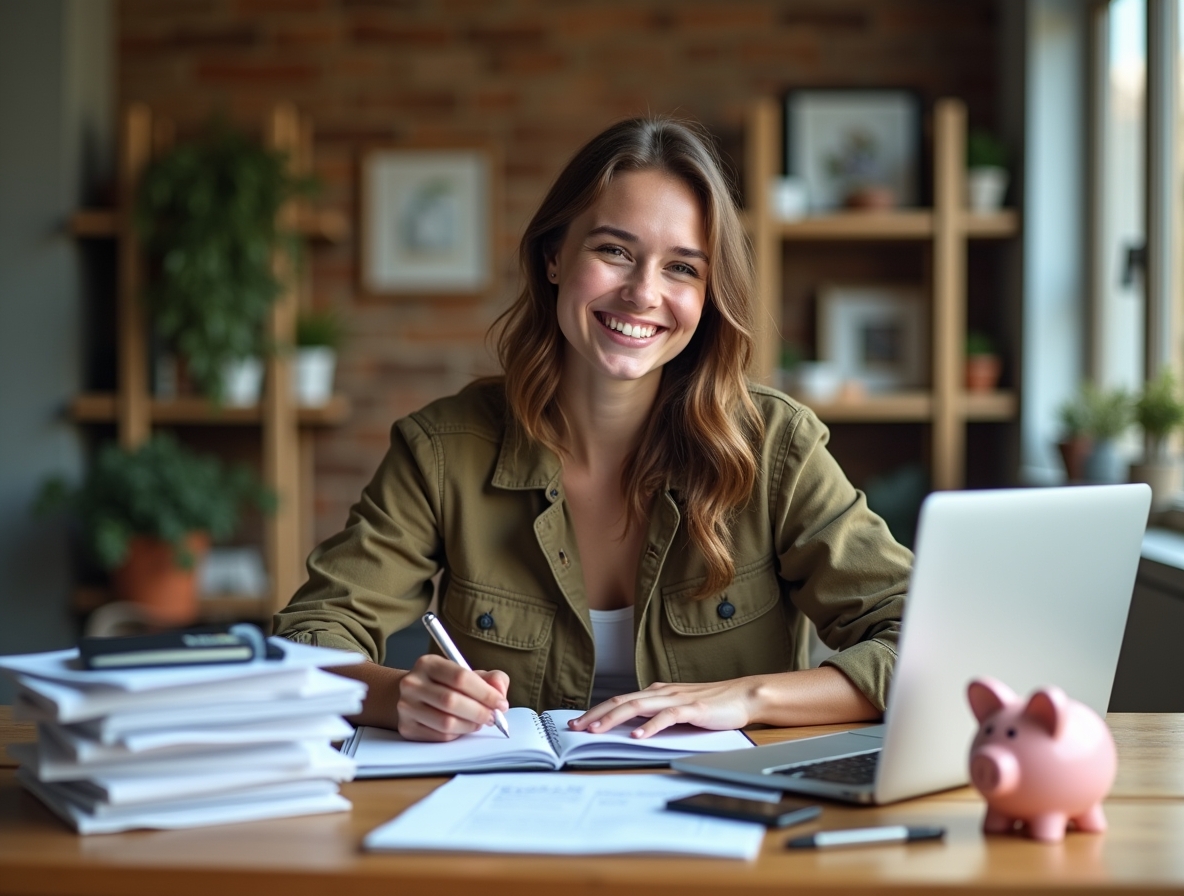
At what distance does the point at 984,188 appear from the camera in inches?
151

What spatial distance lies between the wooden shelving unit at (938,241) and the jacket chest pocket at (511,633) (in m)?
2.18

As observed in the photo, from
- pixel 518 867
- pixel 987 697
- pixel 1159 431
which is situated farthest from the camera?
pixel 1159 431

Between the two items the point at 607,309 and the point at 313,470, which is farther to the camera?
the point at 313,470

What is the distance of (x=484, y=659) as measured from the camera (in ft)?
5.82

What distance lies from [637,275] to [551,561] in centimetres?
40

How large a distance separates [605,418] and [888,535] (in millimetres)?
452

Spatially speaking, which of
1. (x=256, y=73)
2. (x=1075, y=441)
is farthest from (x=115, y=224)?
(x=1075, y=441)

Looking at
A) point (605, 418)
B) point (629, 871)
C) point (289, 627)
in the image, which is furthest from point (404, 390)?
point (629, 871)

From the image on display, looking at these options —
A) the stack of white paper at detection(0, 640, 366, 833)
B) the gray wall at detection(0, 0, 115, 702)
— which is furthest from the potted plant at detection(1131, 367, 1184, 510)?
the gray wall at detection(0, 0, 115, 702)

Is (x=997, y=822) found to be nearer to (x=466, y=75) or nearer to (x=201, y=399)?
(x=201, y=399)

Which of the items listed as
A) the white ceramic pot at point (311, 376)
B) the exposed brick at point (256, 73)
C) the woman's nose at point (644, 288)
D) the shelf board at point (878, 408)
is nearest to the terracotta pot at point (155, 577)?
the white ceramic pot at point (311, 376)

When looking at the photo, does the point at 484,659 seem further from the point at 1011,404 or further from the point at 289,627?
the point at 1011,404

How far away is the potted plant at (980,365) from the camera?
3883 mm

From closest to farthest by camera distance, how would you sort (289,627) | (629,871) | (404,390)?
(629,871), (289,627), (404,390)
